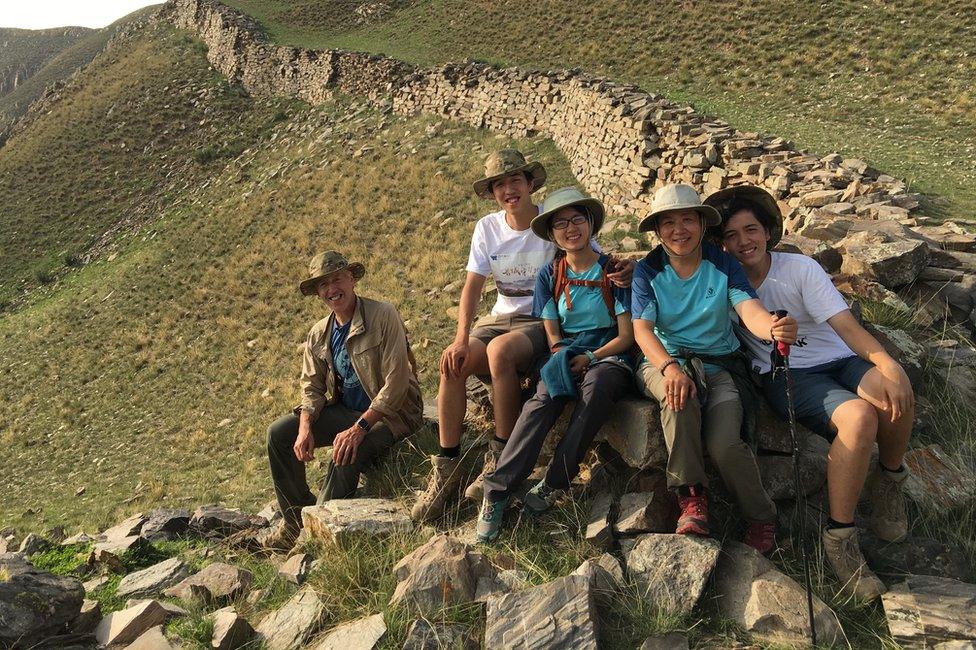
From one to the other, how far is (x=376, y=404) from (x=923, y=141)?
1229cm

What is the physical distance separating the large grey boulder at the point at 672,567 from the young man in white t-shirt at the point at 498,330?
114 centimetres

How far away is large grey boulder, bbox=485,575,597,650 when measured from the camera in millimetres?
3066

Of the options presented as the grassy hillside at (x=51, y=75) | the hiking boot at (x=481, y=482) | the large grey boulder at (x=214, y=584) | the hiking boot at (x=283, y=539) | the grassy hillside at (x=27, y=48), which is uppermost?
the grassy hillside at (x=27, y=48)

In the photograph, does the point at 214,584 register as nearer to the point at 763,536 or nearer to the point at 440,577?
the point at 440,577

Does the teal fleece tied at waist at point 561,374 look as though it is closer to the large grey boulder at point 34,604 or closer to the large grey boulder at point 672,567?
the large grey boulder at point 672,567

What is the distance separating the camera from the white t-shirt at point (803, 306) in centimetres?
381

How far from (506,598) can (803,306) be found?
95.3 inches

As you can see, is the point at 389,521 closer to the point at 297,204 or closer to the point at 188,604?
the point at 188,604

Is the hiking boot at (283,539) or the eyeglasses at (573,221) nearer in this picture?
the eyeglasses at (573,221)

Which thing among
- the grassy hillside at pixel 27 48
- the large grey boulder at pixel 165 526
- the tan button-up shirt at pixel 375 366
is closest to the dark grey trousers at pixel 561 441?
the tan button-up shirt at pixel 375 366

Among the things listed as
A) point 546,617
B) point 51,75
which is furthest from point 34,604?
point 51,75

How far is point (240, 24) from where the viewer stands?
35281mm

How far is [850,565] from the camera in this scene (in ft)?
10.9

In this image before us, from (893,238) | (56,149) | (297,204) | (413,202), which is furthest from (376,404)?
(56,149)
